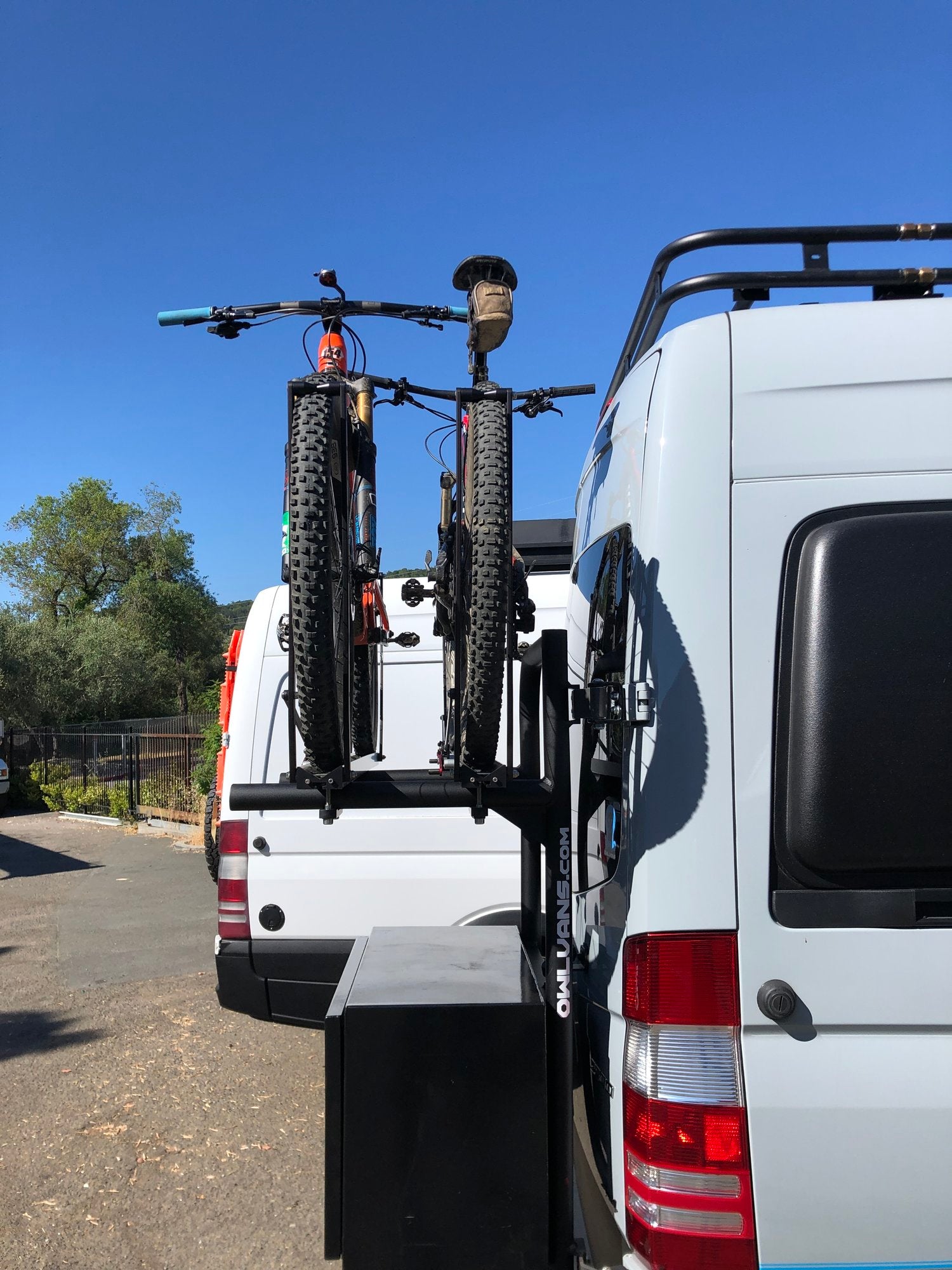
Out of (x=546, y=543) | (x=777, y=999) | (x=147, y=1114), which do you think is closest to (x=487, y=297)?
(x=777, y=999)

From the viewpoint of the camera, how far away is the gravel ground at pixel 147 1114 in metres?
3.64

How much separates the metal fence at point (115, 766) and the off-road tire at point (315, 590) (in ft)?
46.5

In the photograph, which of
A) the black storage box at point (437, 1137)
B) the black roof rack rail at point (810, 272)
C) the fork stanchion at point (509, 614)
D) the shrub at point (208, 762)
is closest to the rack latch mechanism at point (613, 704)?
the fork stanchion at point (509, 614)

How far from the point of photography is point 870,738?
174 centimetres

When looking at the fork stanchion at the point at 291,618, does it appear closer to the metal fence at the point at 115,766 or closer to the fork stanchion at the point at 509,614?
the fork stanchion at the point at 509,614

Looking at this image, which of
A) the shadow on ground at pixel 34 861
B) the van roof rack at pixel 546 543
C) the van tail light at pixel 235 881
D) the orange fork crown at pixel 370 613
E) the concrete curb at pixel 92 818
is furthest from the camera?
→ the concrete curb at pixel 92 818

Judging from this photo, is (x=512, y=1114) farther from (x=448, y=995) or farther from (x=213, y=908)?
(x=213, y=908)

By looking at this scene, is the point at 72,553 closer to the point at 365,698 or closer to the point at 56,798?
the point at 56,798

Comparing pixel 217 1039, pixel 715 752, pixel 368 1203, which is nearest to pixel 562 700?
pixel 715 752

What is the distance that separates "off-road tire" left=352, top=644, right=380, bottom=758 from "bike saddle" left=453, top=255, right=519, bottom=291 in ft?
4.49

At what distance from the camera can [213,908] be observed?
9.72 m

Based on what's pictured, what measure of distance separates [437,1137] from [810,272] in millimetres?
2210

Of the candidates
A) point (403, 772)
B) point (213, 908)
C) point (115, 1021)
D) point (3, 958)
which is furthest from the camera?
point (213, 908)

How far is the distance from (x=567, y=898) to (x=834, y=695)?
0.79 m
